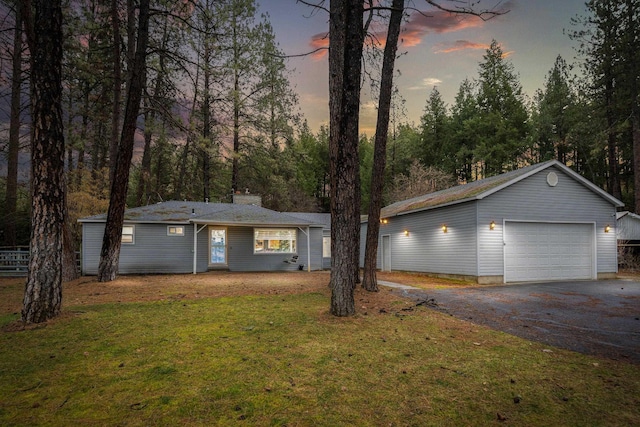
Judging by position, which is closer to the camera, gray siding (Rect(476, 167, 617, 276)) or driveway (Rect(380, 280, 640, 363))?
driveway (Rect(380, 280, 640, 363))

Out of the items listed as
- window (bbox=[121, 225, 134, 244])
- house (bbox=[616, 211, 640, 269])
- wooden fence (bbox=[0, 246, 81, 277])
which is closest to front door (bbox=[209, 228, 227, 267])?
window (bbox=[121, 225, 134, 244])

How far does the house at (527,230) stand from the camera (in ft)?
41.5

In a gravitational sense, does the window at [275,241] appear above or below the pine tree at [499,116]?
below

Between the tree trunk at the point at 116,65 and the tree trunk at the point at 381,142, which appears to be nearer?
the tree trunk at the point at 381,142

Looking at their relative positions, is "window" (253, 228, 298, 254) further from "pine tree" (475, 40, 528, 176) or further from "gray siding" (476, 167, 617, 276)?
"pine tree" (475, 40, 528, 176)

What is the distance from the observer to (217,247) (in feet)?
56.1

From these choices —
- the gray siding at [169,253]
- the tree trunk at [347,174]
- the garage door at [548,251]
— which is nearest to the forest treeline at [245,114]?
the gray siding at [169,253]

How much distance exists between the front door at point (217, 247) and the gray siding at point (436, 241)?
8.88 meters

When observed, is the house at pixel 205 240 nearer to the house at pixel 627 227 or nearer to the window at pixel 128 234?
the window at pixel 128 234

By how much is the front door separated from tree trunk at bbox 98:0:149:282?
237 inches

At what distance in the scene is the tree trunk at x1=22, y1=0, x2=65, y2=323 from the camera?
5.45 metres

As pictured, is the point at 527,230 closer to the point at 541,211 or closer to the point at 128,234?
the point at 541,211

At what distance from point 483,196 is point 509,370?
960 centimetres

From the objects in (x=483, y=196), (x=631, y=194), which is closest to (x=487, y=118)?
(x=631, y=194)
